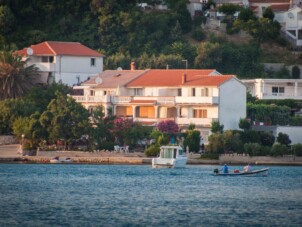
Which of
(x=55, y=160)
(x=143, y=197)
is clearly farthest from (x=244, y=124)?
(x=143, y=197)

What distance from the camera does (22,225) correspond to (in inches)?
3123

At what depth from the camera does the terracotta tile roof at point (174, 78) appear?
13738cm

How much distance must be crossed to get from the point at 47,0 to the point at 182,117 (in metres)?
40.9

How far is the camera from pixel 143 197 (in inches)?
3730

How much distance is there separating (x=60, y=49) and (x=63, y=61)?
1.54 meters

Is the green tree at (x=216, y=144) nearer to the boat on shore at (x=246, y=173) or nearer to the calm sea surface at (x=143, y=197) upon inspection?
the calm sea surface at (x=143, y=197)

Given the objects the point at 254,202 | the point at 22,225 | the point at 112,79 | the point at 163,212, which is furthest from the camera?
the point at 112,79

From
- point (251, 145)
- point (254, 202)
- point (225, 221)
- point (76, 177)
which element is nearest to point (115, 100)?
point (251, 145)

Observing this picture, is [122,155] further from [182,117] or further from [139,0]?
[139,0]

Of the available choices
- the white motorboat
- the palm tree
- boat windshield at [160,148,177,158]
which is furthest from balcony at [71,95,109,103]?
boat windshield at [160,148,177,158]

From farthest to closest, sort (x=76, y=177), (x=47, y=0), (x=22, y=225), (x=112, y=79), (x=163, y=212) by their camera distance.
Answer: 1. (x=47, y=0)
2. (x=112, y=79)
3. (x=76, y=177)
4. (x=163, y=212)
5. (x=22, y=225)

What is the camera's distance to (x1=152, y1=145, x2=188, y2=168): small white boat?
121750 mm

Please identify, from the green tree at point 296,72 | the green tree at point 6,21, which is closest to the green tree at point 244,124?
the green tree at point 296,72

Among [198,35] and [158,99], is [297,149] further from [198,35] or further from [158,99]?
[198,35]
